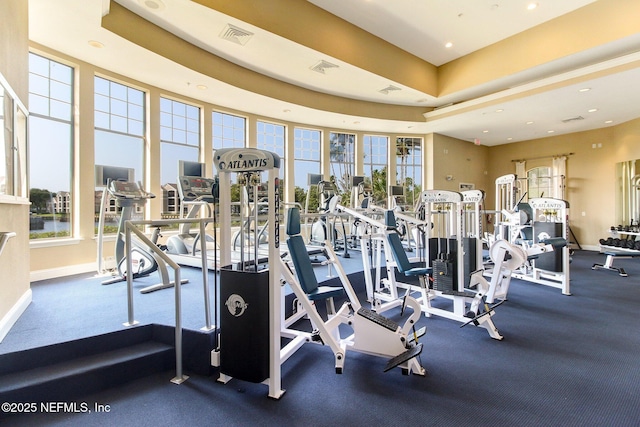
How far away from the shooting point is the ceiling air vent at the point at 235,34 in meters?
4.98

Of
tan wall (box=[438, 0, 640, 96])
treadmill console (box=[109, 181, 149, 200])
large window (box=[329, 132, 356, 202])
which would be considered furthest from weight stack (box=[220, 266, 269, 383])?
large window (box=[329, 132, 356, 202])

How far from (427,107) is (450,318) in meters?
7.03

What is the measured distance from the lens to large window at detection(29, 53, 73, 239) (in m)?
4.88

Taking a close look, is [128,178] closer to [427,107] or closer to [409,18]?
[409,18]

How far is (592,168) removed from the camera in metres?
10.0

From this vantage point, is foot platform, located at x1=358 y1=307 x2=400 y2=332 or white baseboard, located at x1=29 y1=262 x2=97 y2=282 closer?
foot platform, located at x1=358 y1=307 x2=400 y2=332

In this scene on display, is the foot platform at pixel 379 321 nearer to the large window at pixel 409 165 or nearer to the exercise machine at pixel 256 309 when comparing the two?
the exercise machine at pixel 256 309

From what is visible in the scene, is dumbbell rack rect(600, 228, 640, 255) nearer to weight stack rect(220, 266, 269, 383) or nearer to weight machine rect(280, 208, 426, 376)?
weight machine rect(280, 208, 426, 376)

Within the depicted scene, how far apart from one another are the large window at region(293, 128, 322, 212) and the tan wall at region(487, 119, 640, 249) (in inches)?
318

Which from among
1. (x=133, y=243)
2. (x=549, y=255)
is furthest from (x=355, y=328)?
(x=549, y=255)

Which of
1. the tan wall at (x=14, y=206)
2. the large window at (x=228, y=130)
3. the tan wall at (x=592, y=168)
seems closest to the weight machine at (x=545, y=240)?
the tan wall at (x=592, y=168)

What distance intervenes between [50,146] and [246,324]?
199 inches

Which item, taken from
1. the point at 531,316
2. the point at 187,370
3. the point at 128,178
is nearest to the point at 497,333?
the point at 531,316

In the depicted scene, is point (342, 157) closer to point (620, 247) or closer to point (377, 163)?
point (377, 163)
